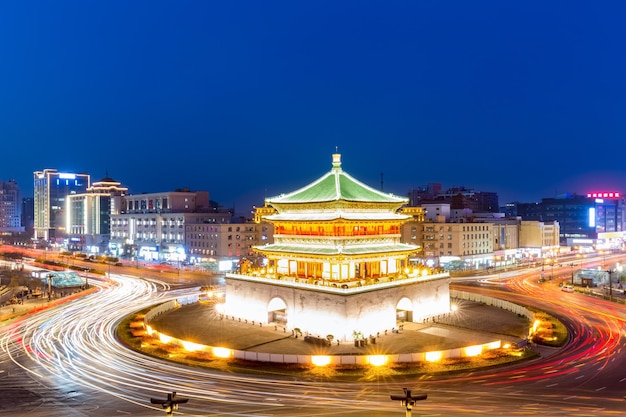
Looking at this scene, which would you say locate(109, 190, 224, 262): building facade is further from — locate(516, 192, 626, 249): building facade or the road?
locate(516, 192, 626, 249): building facade

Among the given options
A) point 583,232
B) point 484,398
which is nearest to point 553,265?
point 583,232

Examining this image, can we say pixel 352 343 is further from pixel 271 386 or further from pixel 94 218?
pixel 94 218

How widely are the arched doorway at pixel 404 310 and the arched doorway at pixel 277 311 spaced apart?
10969 mm

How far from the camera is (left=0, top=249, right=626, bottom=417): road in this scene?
2764 cm

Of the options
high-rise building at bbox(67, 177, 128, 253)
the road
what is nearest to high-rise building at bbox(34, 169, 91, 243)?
high-rise building at bbox(67, 177, 128, 253)

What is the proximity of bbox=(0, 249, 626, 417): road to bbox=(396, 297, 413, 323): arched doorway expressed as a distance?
1316cm

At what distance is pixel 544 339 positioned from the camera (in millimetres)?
42094

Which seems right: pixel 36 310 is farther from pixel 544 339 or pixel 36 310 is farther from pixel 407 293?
pixel 544 339

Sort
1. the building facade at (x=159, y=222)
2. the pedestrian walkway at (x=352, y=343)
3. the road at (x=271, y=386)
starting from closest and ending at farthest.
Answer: the road at (x=271, y=386) → the pedestrian walkway at (x=352, y=343) → the building facade at (x=159, y=222)

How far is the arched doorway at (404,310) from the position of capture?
49.0 metres

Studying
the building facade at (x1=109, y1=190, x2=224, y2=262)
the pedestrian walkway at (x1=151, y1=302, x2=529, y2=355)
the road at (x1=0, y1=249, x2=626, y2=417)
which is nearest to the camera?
the road at (x1=0, y1=249, x2=626, y2=417)

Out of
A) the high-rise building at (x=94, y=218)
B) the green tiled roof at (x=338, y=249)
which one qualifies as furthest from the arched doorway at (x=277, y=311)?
the high-rise building at (x=94, y=218)

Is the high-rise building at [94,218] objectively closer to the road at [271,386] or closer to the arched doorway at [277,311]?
the arched doorway at [277,311]

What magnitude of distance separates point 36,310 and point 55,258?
6985 centimetres
